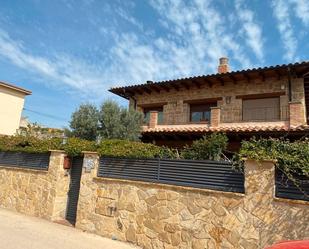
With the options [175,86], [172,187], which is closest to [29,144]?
[172,187]

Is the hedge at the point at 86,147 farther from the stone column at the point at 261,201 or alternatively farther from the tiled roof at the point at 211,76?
the tiled roof at the point at 211,76

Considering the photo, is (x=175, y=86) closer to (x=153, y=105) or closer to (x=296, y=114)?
(x=153, y=105)

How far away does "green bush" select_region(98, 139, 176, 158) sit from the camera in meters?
7.68

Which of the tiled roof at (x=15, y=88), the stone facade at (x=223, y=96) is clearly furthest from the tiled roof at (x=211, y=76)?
the tiled roof at (x=15, y=88)

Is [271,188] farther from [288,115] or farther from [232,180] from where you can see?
[288,115]

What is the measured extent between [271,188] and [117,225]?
416 centimetres

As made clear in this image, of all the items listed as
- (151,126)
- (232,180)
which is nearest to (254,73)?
(151,126)

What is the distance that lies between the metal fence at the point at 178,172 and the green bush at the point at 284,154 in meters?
0.55

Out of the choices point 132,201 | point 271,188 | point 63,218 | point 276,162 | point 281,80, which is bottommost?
point 63,218

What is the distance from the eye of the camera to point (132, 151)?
25.5ft

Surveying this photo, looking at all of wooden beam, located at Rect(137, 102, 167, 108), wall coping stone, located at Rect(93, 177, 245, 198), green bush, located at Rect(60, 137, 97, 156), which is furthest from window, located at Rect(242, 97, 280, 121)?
wall coping stone, located at Rect(93, 177, 245, 198)

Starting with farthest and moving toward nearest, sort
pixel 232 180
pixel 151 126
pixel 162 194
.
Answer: pixel 151 126, pixel 162 194, pixel 232 180

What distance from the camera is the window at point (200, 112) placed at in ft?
48.0

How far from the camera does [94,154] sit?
27.9 ft
